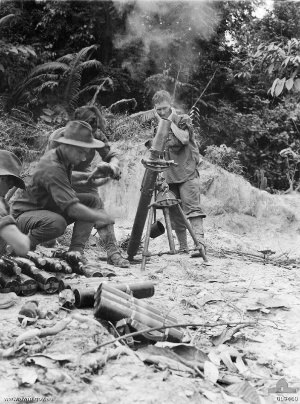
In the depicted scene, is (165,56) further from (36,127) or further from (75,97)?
(36,127)

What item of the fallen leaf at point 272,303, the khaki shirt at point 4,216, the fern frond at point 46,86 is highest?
the fern frond at point 46,86

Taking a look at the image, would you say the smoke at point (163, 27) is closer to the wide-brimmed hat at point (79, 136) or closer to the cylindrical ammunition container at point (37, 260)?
the wide-brimmed hat at point (79, 136)

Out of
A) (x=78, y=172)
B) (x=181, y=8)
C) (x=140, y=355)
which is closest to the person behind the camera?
(x=140, y=355)

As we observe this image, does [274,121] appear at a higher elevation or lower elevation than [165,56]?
lower

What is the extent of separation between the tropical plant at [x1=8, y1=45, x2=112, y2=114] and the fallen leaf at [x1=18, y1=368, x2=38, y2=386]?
367 inches

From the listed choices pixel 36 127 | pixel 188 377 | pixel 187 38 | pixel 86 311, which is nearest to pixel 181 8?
pixel 187 38

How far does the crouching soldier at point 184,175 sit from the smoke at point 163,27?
6.42 metres

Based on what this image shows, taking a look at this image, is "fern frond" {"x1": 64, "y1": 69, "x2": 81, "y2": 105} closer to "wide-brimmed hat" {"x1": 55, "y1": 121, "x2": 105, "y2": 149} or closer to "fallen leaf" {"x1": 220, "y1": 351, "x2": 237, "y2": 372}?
"wide-brimmed hat" {"x1": 55, "y1": 121, "x2": 105, "y2": 149}

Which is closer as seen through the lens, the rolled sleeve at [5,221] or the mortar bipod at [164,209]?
the rolled sleeve at [5,221]

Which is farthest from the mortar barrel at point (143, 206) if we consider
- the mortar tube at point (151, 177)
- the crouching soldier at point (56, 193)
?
the crouching soldier at point (56, 193)

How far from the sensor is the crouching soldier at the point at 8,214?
3471mm

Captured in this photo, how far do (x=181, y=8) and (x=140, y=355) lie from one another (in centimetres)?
1124

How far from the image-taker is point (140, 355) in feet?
9.97

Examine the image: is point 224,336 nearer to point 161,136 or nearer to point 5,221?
point 5,221
